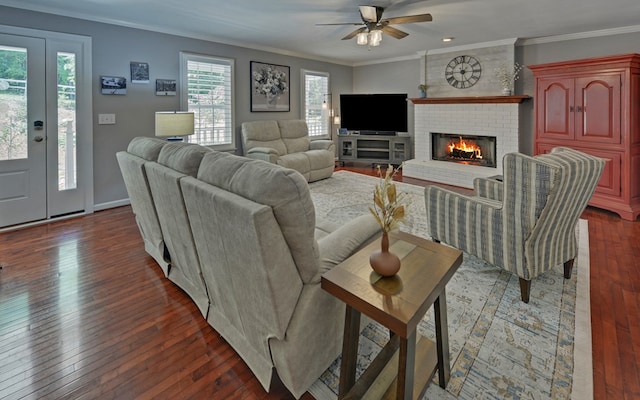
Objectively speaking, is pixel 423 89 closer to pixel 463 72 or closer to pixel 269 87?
pixel 463 72

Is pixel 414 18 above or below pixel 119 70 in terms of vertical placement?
above

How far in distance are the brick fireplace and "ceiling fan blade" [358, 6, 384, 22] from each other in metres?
2.93

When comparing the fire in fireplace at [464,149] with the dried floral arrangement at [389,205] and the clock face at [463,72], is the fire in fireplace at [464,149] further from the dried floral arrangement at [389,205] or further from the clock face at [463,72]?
the dried floral arrangement at [389,205]

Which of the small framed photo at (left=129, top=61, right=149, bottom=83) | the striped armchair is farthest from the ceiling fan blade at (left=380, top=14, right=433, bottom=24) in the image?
the small framed photo at (left=129, top=61, right=149, bottom=83)

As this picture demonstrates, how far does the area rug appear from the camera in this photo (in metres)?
1.54

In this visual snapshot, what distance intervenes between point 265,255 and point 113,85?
13.9 feet

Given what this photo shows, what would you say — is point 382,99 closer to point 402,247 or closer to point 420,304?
point 402,247

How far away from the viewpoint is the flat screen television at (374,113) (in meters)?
7.09

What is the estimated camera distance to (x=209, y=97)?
543 centimetres

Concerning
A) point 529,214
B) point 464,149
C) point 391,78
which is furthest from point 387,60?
point 529,214

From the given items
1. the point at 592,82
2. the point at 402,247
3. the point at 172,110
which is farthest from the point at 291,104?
the point at 402,247

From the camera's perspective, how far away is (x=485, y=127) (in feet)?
18.9

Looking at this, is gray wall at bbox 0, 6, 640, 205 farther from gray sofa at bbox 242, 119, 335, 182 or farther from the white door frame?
gray sofa at bbox 242, 119, 335, 182

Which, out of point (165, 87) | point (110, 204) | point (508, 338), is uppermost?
point (165, 87)
